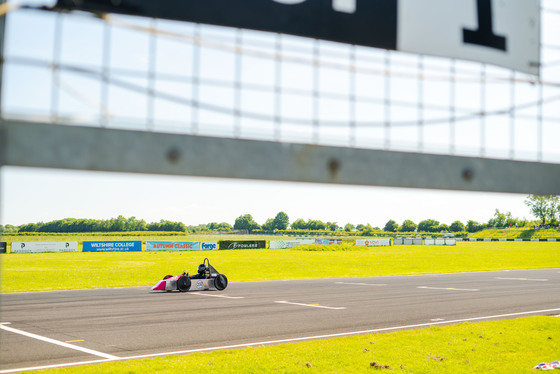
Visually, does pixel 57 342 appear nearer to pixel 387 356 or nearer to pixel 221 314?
pixel 221 314

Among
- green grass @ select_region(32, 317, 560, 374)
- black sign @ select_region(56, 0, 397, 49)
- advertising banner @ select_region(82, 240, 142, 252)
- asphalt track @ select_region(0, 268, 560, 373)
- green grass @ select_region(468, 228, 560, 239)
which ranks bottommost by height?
advertising banner @ select_region(82, 240, 142, 252)

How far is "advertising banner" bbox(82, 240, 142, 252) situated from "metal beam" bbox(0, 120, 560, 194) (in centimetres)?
5333

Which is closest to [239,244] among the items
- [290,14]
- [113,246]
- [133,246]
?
[133,246]

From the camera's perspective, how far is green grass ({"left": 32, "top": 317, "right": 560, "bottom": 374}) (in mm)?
10375

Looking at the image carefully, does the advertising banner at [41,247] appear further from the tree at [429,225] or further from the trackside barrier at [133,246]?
the tree at [429,225]

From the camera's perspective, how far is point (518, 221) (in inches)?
5960

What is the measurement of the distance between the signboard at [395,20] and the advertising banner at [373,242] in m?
64.2

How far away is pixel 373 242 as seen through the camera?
79188 millimetres

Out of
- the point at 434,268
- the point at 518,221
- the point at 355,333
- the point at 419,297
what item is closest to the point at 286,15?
the point at 355,333

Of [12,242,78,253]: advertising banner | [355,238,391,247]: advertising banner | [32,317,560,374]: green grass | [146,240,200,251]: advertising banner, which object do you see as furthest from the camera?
[355,238,391,247]: advertising banner

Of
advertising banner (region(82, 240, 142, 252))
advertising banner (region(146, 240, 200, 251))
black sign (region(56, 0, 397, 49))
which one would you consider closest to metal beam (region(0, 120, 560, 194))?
black sign (region(56, 0, 397, 49))

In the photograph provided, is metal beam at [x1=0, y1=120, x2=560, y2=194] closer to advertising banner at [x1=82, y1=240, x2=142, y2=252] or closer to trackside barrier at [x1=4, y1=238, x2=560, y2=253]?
trackside barrier at [x1=4, y1=238, x2=560, y2=253]

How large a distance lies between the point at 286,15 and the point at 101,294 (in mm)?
17800

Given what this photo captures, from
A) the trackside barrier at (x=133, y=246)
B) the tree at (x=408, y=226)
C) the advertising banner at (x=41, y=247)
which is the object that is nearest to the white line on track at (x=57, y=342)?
the trackside barrier at (x=133, y=246)
